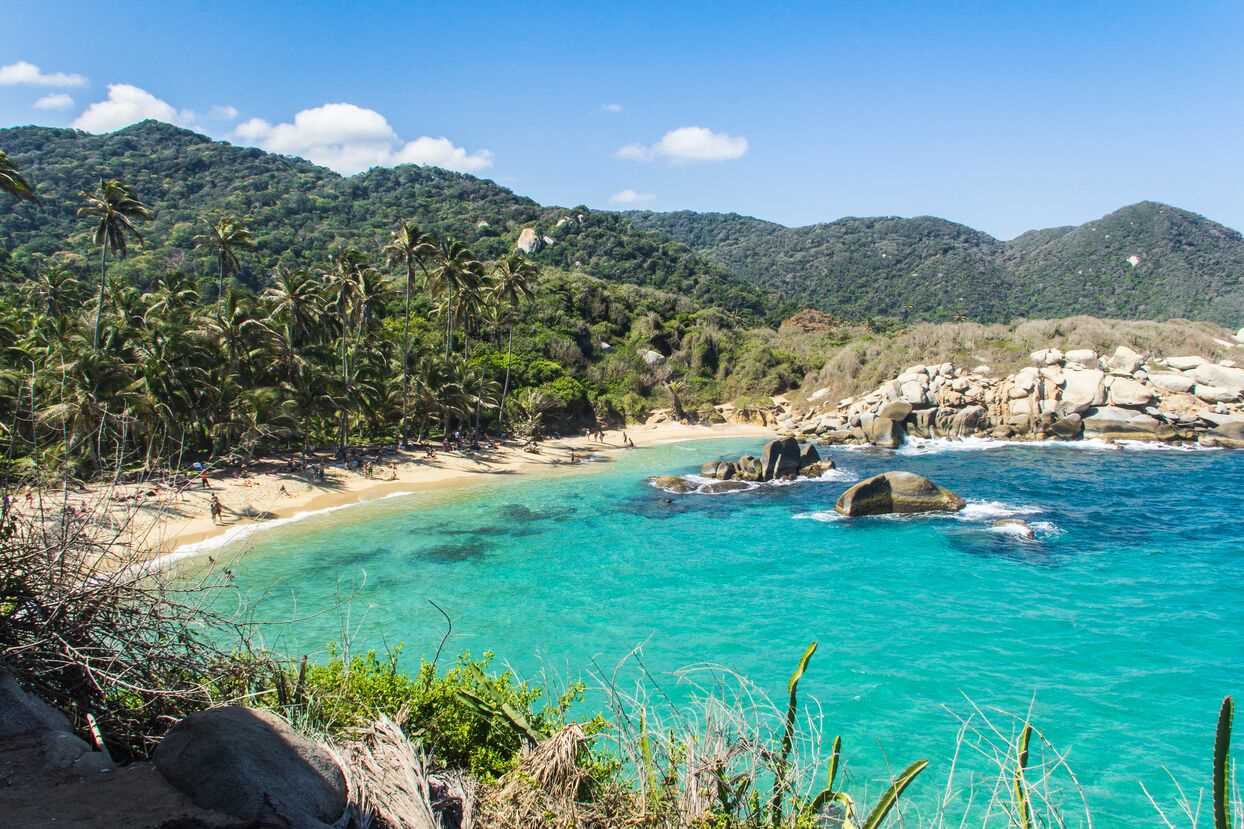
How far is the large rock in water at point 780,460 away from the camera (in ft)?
138

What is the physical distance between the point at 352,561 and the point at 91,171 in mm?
116011

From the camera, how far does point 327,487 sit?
37438 mm

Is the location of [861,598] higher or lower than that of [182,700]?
lower

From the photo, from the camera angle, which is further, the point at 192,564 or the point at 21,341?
the point at 21,341

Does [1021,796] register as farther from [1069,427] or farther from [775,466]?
[1069,427]

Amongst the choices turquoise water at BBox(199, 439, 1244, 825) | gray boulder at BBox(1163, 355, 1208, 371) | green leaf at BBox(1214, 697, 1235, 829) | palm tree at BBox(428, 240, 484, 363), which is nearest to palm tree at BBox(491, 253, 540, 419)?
palm tree at BBox(428, 240, 484, 363)

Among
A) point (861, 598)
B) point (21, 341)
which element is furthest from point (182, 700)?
point (21, 341)

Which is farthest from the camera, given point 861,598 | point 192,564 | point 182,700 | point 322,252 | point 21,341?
point 322,252

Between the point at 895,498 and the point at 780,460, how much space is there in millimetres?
10230

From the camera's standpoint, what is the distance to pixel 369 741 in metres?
6.52

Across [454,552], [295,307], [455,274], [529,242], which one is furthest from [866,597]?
[529,242]

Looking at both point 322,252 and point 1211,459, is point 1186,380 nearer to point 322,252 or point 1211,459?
point 1211,459

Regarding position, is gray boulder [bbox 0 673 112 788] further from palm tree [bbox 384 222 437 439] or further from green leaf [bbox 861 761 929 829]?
palm tree [bbox 384 222 437 439]

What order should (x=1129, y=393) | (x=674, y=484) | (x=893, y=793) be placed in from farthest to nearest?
(x=1129, y=393)
(x=674, y=484)
(x=893, y=793)
